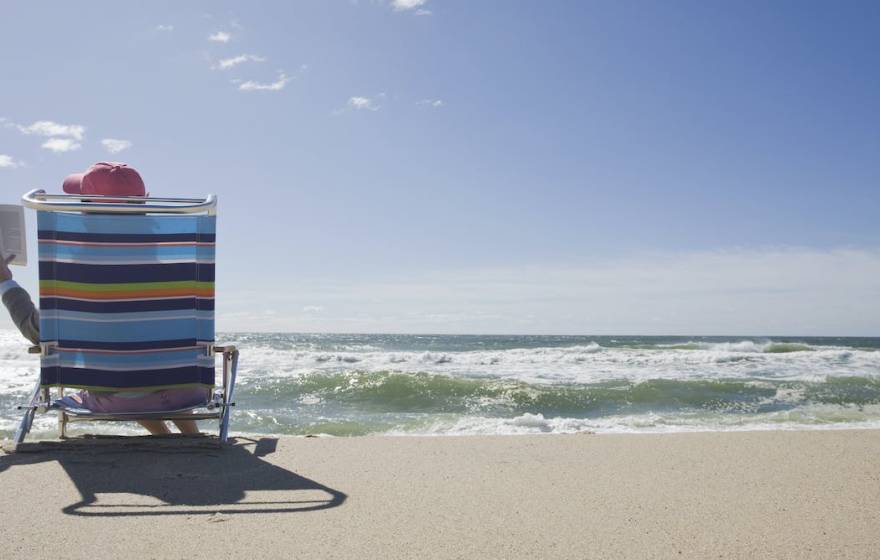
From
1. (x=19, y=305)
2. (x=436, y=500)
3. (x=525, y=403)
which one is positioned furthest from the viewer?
(x=525, y=403)

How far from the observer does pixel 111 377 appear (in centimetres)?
340

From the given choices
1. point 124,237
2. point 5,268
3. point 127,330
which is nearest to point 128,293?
point 127,330

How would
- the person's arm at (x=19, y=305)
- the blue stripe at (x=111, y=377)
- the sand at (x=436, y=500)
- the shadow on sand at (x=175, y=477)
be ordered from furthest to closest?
the person's arm at (x=19, y=305)
the blue stripe at (x=111, y=377)
the shadow on sand at (x=175, y=477)
the sand at (x=436, y=500)

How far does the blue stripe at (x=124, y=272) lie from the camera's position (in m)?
3.39

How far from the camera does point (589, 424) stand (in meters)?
6.11

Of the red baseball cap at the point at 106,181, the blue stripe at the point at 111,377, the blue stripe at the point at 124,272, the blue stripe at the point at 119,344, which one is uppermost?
the red baseball cap at the point at 106,181

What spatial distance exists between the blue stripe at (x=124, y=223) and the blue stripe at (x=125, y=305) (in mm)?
400

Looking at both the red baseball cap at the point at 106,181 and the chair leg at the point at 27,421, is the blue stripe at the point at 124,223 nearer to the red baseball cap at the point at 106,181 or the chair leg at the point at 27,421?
the red baseball cap at the point at 106,181

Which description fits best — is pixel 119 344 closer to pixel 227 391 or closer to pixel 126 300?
pixel 126 300

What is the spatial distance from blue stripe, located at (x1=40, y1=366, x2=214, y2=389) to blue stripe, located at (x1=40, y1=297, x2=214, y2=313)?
0.35 m

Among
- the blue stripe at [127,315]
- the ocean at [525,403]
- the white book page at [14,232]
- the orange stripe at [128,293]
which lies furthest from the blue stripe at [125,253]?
the ocean at [525,403]

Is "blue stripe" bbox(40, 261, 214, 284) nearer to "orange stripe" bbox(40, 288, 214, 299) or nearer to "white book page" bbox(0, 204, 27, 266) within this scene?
"orange stripe" bbox(40, 288, 214, 299)

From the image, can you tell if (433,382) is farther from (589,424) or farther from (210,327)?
(210,327)

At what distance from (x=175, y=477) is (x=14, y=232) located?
1944 millimetres
